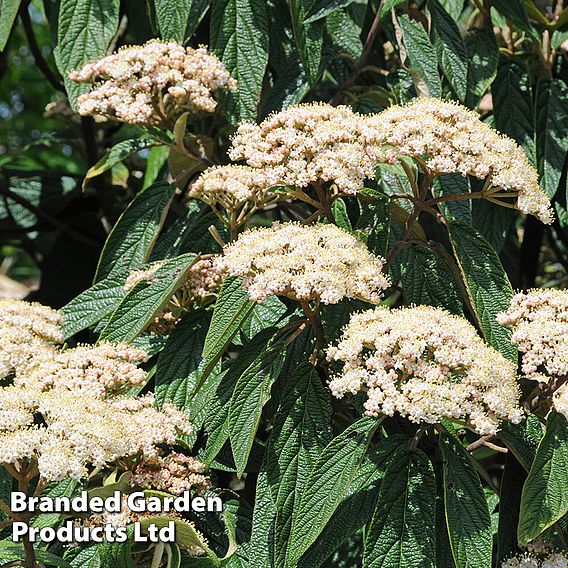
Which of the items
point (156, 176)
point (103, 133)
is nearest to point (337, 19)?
point (156, 176)

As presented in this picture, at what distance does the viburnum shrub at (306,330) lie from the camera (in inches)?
69.9

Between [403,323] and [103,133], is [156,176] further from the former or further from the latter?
[403,323]

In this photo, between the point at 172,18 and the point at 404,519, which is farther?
the point at 172,18

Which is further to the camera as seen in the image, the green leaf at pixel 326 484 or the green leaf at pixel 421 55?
the green leaf at pixel 421 55

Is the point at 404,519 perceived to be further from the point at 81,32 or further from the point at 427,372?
the point at 81,32

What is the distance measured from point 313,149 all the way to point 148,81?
559mm

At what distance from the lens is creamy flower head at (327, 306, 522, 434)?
5.59ft

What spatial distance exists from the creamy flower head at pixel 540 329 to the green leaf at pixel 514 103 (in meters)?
0.89

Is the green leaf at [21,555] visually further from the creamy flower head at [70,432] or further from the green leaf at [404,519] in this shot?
the green leaf at [404,519]

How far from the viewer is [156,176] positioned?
321 cm

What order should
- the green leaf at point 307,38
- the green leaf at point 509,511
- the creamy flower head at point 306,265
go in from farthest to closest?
the green leaf at point 307,38 → the green leaf at point 509,511 → the creamy flower head at point 306,265

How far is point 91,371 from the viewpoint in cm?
197

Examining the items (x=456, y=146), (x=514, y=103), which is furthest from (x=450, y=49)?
(x=456, y=146)

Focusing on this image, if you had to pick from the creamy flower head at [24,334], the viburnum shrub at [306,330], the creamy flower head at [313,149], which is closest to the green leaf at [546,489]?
the viburnum shrub at [306,330]
